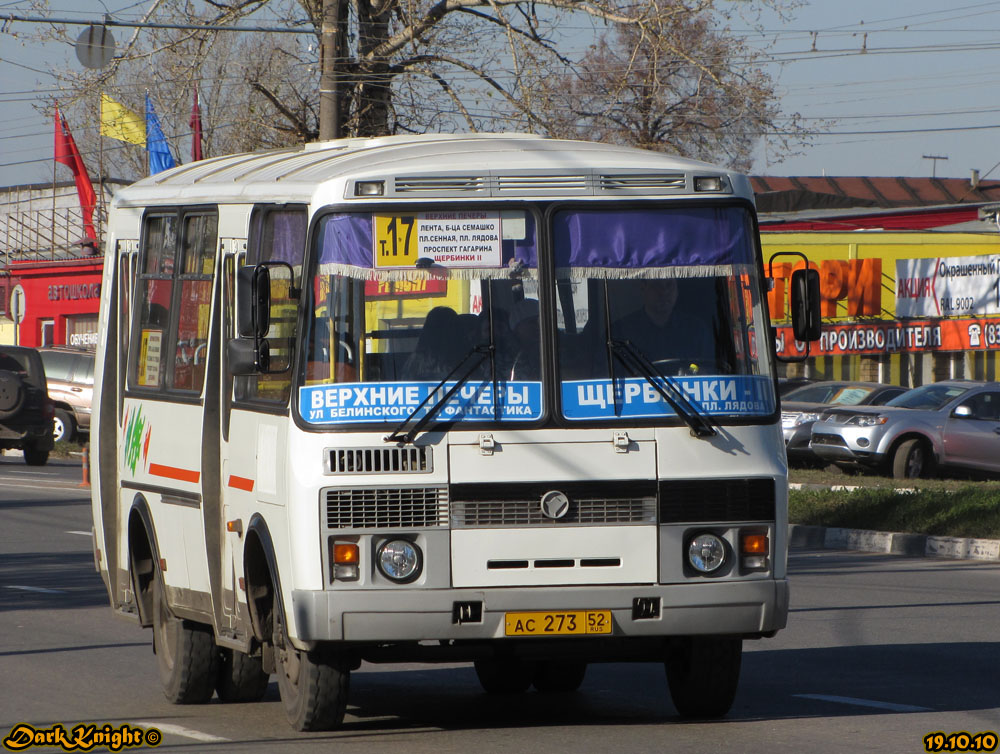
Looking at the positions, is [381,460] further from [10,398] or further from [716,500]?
[10,398]

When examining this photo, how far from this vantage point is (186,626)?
27.7ft

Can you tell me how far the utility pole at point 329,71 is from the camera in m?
18.5

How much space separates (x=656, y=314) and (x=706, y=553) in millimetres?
1023

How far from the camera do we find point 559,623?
687cm

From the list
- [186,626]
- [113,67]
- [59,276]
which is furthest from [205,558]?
[59,276]

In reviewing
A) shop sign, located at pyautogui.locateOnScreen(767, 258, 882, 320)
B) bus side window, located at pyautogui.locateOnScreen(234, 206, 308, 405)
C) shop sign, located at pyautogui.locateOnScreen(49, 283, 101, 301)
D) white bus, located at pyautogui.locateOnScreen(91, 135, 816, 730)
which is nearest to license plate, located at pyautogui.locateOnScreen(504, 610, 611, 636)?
white bus, located at pyautogui.locateOnScreen(91, 135, 816, 730)

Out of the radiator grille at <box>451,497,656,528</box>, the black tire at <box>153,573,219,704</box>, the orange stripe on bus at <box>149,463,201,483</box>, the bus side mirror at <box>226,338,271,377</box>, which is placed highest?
the bus side mirror at <box>226,338,271,377</box>

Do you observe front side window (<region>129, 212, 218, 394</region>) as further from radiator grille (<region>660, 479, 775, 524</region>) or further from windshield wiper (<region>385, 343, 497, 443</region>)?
radiator grille (<region>660, 479, 775, 524</region>)

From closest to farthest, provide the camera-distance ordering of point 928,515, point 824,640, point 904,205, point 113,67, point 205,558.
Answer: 1. point 205,558
2. point 824,640
3. point 928,515
4. point 113,67
5. point 904,205

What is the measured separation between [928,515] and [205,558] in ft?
36.2

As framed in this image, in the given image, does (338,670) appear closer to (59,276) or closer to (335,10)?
(335,10)

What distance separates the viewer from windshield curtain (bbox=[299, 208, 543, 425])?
22.7 ft

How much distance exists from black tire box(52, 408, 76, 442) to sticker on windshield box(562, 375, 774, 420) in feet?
91.3

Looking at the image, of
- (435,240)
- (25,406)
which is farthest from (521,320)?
(25,406)
